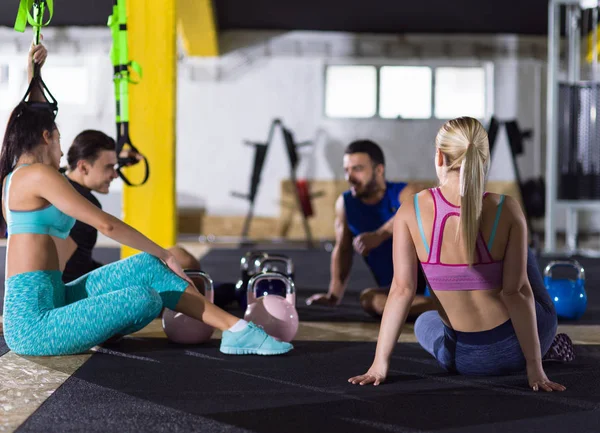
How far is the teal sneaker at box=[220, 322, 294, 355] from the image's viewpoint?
3.20m

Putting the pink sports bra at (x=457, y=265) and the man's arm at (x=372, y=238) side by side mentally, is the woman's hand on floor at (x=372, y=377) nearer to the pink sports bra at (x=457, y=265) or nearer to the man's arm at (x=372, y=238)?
the pink sports bra at (x=457, y=265)

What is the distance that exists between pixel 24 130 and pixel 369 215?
200cm

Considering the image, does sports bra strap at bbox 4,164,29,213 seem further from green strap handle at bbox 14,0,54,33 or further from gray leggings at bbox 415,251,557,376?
gray leggings at bbox 415,251,557,376

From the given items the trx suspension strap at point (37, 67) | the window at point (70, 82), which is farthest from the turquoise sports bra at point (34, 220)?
the window at point (70, 82)

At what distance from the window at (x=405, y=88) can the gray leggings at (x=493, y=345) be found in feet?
27.4

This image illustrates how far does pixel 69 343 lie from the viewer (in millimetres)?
3041

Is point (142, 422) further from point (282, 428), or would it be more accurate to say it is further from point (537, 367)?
point (537, 367)

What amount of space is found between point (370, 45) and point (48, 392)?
29.7ft

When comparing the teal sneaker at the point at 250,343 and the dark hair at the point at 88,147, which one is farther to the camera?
the dark hair at the point at 88,147

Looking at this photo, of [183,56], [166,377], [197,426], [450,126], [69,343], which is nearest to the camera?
[197,426]

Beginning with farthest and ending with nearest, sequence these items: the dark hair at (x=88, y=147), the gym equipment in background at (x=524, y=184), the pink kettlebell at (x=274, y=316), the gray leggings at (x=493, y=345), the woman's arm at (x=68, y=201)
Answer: the gym equipment in background at (x=524, y=184), the dark hair at (x=88, y=147), the pink kettlebell at (x=274, y=316), the woman's arm at (x=68, y=201), the gray leggings at (x=493, y=345)

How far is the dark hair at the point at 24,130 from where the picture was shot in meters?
3.02

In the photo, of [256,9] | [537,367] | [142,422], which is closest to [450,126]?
[537,367]

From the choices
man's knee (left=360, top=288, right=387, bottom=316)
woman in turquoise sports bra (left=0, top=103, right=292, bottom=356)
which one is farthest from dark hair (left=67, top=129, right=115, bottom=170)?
man's knee (left=360, top=288, right=387, bottom=316)
